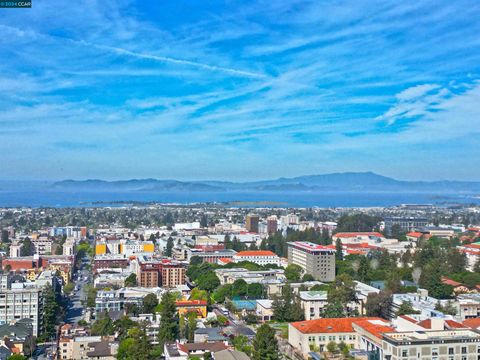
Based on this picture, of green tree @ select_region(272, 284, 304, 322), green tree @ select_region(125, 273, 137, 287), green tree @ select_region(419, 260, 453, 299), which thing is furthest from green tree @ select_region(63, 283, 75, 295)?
green tree @ select_region(419, 260, 453, 299)

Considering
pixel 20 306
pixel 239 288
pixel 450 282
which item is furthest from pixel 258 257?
pixel 20 306

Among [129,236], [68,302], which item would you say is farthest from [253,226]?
[68,302]

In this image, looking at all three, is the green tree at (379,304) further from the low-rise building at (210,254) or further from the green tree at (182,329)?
the low-rise building at (210,254)

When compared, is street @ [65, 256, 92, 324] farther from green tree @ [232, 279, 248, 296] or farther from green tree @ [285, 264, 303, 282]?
green tree @ [285, 264, 303, 282]

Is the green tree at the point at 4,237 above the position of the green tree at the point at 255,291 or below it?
above

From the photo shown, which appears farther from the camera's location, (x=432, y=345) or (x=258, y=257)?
(x=258, y=257)

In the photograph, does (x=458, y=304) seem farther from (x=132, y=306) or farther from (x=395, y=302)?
(x=132, y=306)

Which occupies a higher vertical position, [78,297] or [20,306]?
[20,306]

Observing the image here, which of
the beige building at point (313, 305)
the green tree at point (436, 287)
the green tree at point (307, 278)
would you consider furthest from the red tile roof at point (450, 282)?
the green tree at point (307, 278)

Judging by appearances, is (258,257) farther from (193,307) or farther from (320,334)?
(320,334)

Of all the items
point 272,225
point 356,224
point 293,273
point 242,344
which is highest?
point 356,224
